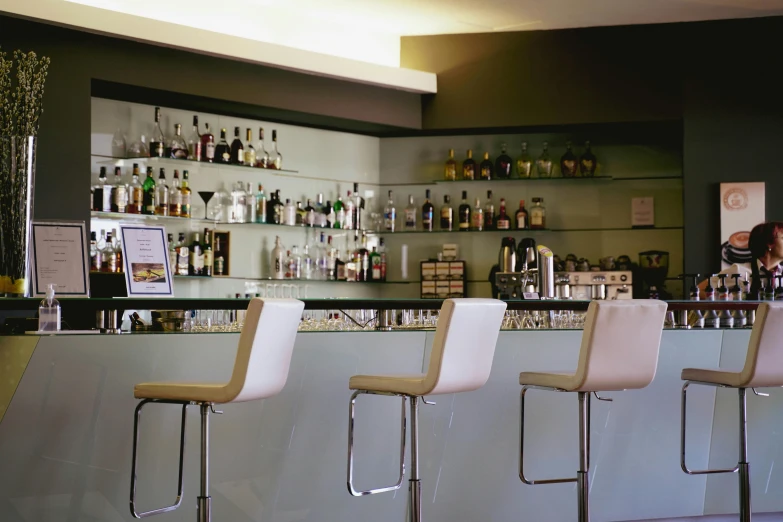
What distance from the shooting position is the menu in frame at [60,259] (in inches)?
148

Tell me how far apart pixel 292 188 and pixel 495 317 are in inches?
136

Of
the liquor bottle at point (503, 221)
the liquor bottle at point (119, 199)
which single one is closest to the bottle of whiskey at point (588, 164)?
A: the liquor bottle at point (503, 221)

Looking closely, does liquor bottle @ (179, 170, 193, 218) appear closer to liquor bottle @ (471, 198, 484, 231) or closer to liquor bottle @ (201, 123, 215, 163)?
liquor bottle @ (201, 123, 215, 163)

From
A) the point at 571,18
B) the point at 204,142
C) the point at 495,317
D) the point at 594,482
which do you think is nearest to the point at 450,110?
the point at 571,18

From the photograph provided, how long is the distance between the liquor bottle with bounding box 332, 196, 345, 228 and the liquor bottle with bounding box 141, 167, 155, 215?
4.44 ft

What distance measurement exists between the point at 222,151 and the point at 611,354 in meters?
3.35

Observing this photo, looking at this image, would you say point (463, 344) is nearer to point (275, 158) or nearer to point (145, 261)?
point (145, 261)

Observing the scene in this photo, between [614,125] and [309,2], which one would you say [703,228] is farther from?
[309,2]

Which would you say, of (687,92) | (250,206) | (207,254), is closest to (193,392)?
(207,254)

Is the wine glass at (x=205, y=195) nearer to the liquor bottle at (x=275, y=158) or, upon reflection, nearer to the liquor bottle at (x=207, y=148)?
the liquor bottle at (x=207, y=148)

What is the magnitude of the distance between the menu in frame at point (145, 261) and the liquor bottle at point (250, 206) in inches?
75.6

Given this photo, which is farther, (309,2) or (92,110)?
(309,2)

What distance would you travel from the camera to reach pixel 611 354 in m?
3.20

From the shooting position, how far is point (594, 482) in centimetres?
411
